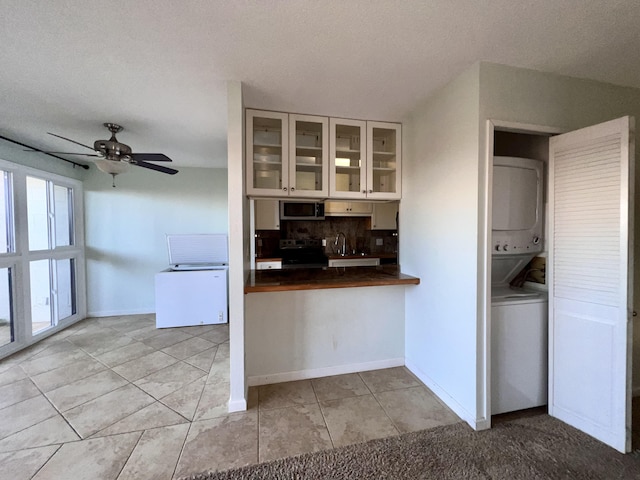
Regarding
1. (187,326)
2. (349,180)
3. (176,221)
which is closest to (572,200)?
(349,180)

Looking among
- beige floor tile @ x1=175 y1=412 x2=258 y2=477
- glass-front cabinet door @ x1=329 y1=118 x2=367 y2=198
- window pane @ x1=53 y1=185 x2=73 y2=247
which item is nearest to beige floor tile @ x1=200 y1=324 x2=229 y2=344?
beige floor tile @ x1=175 y1=412 x2=258 y2=477

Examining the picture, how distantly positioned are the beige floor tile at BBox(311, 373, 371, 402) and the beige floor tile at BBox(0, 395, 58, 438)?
1916 millimetres

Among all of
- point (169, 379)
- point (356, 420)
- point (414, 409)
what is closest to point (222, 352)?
point (169, 379)

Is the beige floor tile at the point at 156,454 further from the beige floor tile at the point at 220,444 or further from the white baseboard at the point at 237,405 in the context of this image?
the white baseboard at the point at 237,405

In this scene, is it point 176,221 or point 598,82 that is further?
point 176,221

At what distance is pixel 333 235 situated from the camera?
4.28 m

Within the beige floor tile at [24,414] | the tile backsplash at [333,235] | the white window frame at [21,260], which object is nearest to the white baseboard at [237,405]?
the beige floor tile at [24,414]

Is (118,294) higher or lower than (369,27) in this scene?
lower

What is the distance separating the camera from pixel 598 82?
1.85 meters

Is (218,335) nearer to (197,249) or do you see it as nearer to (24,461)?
(197,249)

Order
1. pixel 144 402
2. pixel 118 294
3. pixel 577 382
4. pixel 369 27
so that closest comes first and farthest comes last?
pixel 369 27 → pixel 577 382 → pixel 144 402 → pixel 118 294

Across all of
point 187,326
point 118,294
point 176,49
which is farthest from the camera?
point 118,294

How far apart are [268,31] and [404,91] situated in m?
1.09

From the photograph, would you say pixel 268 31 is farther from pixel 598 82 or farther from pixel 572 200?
pixel 598 82
